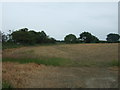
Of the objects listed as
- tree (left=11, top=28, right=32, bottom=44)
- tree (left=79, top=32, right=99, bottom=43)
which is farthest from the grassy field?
tree (left=79, top=32, right=99, bottom=43)

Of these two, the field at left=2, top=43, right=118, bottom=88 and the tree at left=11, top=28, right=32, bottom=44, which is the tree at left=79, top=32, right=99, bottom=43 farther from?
the field at left=2, top=43, right=118, bottom=88

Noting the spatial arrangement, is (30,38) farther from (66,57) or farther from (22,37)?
(66,57)

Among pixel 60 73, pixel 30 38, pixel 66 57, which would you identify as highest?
pixel 30 38

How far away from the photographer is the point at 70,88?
4734 millimetres

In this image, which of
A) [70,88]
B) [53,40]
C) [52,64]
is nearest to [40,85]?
[70,88]

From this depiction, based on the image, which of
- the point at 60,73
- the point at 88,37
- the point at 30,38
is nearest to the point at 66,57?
the point at 60,73

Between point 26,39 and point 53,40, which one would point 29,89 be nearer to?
point 26,39

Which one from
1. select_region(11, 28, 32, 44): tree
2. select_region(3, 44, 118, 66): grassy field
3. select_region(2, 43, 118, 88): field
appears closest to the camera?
select_region(2, 43, 118, 88): field

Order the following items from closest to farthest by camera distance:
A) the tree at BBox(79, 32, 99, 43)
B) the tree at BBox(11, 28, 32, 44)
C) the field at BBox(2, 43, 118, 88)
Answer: the field at BBox(2, 43, 118, 88)
the tree at BBox(11, 28, 32, 44)
the tree at BBox(79, 32, 99, 43)

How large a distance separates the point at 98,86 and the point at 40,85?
5.25 feet

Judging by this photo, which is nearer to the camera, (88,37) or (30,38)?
(30,38)

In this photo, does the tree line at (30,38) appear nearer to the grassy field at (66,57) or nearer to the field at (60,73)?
the grassy field at (66,57)

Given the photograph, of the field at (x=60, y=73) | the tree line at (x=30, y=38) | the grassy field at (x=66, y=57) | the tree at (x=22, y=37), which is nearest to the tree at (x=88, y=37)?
the tree line at (x=30, y=38)

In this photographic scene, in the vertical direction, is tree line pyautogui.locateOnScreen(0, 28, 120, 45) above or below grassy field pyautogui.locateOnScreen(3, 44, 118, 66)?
above
